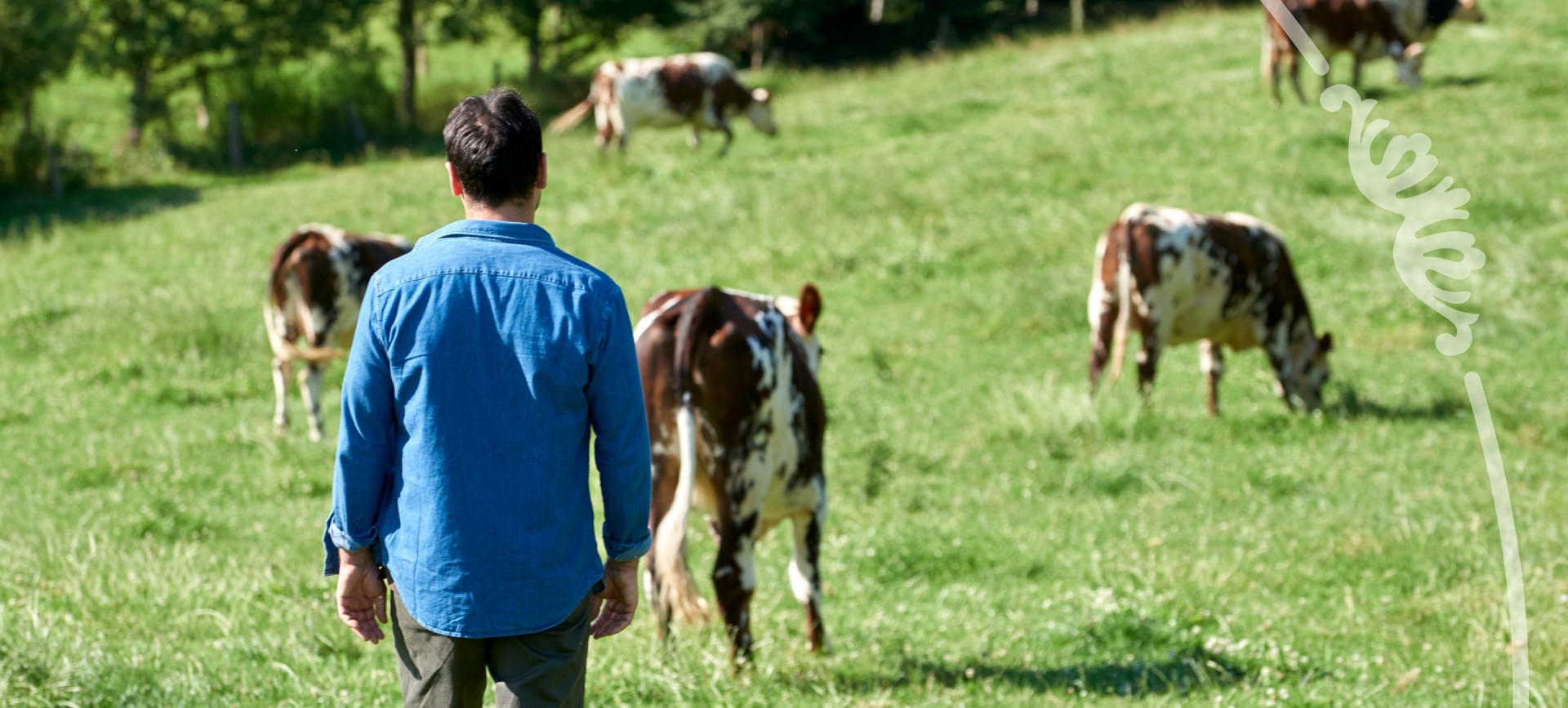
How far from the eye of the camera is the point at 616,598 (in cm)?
314

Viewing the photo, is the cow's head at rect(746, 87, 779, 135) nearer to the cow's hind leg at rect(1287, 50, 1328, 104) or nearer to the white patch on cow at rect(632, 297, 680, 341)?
the cow's hind leg at rect(1287, 50, 1328, 104)

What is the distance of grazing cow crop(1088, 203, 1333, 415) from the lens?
9.73 meters

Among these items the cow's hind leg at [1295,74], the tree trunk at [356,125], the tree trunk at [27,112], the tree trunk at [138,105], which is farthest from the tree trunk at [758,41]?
the cow's hind leg at [1295,74]

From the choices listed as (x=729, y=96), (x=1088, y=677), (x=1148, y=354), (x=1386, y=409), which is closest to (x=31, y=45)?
(x=729, y=96)

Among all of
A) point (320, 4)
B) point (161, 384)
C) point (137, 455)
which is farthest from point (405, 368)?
point (320, 4)

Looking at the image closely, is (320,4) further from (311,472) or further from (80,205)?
(311,472)

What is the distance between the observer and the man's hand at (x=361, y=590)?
2957mm

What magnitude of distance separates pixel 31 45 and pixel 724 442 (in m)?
25.4

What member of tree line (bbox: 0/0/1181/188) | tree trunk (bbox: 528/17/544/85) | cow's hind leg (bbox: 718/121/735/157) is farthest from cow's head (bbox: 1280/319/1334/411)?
tree trunk (bbox: 528/17/544/85)

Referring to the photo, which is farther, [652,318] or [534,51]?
[534,51]

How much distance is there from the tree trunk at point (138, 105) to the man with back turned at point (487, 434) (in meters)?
29.8

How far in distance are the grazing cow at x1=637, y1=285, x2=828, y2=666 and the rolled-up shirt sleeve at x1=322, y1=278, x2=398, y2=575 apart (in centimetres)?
201

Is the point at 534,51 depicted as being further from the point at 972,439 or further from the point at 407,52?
the point at 972,439

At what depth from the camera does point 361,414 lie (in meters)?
2.82
